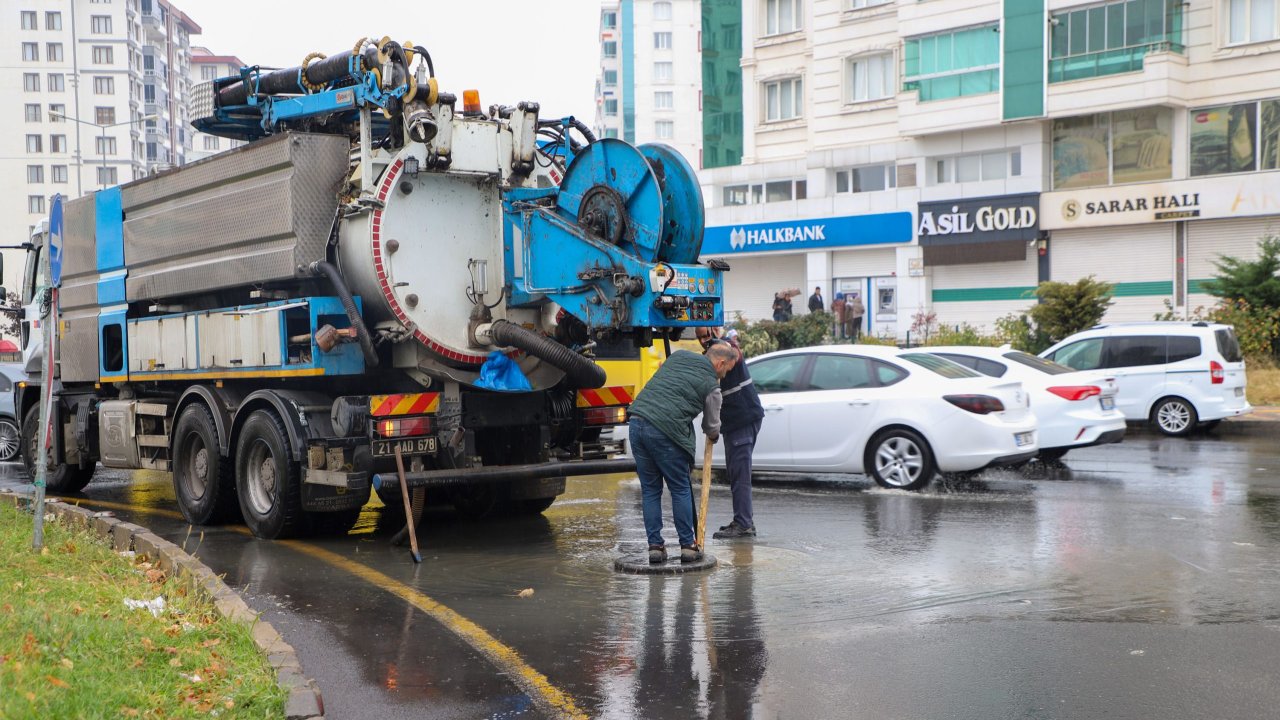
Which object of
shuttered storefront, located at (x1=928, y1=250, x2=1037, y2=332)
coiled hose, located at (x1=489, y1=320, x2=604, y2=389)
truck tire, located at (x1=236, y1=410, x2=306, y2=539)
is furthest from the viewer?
shuttered storefront, located at (x1=928, y1=250, x2=1037, y2=332)

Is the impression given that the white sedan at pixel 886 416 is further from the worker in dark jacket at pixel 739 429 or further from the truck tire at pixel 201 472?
the truck tire at pixel 201 472

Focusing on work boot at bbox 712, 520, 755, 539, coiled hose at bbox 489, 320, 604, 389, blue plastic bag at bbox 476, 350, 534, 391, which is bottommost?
work boot at bbox 712, 520, 755, 539

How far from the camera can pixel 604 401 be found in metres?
11.4

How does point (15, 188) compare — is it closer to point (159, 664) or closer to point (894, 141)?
point (894, 141)

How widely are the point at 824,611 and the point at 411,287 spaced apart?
14.1 feet

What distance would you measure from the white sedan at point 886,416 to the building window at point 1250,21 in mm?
23136

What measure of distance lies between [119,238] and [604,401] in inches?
219

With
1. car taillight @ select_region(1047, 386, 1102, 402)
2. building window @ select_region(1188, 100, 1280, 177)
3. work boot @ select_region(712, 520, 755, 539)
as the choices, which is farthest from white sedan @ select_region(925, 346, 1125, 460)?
building window @ select_region(1188, 100, 1280, 177)

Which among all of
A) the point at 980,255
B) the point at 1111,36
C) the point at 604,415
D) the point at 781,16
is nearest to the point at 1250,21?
the point at 1111,36

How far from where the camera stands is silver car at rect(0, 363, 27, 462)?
2006 centimetres

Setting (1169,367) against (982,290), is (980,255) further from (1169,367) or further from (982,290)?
(1169,367)

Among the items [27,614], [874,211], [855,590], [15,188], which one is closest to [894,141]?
[874,211]

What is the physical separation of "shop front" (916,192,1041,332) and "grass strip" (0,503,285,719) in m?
31.3

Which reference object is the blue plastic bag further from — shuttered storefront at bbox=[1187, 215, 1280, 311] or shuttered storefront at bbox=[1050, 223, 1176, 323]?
shuttered storefront at bbox=[1050, 223, 1176, 323]
